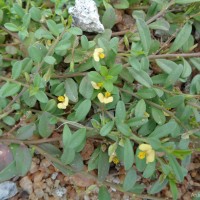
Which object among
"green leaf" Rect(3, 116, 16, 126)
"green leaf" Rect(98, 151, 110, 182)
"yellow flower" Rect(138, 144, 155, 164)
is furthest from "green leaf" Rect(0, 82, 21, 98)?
"yellow flower" Rect(138, 144, 155, 164)

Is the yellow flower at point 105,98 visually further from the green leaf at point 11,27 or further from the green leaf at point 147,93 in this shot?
the green leaf at point 11,27

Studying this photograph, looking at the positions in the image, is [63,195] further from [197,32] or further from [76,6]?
[197,32]

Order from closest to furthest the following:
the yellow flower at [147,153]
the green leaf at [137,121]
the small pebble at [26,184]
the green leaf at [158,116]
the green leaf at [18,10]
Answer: the yellow flower at [147,153] < the green leaf at [137,121] < the green leaf at [158,116] < the green leaf at [18,10] < the small pebble at [26,184]

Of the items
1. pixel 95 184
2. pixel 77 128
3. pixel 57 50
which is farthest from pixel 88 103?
pixel 95 184

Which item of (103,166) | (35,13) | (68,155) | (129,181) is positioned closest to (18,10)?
(35,13)

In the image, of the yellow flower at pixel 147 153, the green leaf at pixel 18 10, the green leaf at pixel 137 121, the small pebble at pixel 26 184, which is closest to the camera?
the yellow flower at pixel 147 153

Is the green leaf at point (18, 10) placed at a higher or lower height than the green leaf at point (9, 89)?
higher

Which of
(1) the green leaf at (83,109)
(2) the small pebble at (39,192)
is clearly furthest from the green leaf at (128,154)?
(2) the small pebble at (39,192)
